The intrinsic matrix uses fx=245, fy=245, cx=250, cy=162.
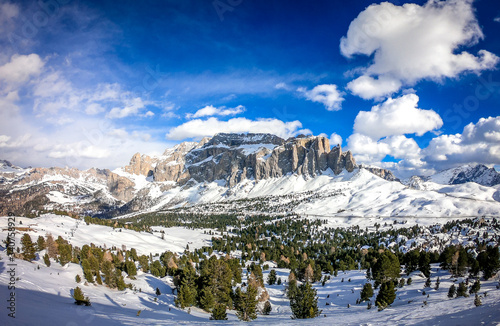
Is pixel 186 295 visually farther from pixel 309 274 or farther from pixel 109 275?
pixel 309 274

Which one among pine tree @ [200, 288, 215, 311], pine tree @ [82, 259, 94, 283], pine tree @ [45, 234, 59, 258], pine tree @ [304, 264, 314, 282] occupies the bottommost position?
pine tree @ [304, 264, 314, 282]

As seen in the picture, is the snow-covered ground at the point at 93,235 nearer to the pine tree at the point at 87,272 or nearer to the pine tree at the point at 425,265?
the pine tree at the point at 87,272

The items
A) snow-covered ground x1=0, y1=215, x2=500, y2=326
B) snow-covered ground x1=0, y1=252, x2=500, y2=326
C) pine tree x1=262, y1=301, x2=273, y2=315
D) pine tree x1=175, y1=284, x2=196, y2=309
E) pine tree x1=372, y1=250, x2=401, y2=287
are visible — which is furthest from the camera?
pine tree x1=372, y1=250, x2=401, y2=287

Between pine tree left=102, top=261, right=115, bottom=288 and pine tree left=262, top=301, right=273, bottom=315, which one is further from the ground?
pine tree left=102, top=261, right=115, bottom=288

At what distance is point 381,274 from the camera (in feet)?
208

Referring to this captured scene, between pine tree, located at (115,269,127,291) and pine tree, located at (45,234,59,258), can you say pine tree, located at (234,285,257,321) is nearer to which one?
pine tree, located at (115,269,127,291)

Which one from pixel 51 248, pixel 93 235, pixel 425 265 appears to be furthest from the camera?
pixel 93 235

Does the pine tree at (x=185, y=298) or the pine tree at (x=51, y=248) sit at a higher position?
the pine tree at (x=51, y=248)

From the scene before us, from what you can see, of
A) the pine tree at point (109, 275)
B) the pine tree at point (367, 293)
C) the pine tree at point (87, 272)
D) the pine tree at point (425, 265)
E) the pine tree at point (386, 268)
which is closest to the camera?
the pine tree at point (367, 293)

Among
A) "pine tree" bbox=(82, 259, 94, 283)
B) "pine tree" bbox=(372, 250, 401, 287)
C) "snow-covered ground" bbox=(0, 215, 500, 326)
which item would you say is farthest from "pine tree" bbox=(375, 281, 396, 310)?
"pine tree" bbox=(82, 259, 94, 283)

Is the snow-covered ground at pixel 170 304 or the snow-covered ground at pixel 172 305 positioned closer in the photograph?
the snow-covered ground at pixel 172 305

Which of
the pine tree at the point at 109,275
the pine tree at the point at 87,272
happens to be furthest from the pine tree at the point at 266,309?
the pine tree at the point at 87,272

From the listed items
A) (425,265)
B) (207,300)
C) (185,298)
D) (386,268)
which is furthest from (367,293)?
(185,298)

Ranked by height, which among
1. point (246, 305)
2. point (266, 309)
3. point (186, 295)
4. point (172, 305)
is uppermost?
point (246, 305)
